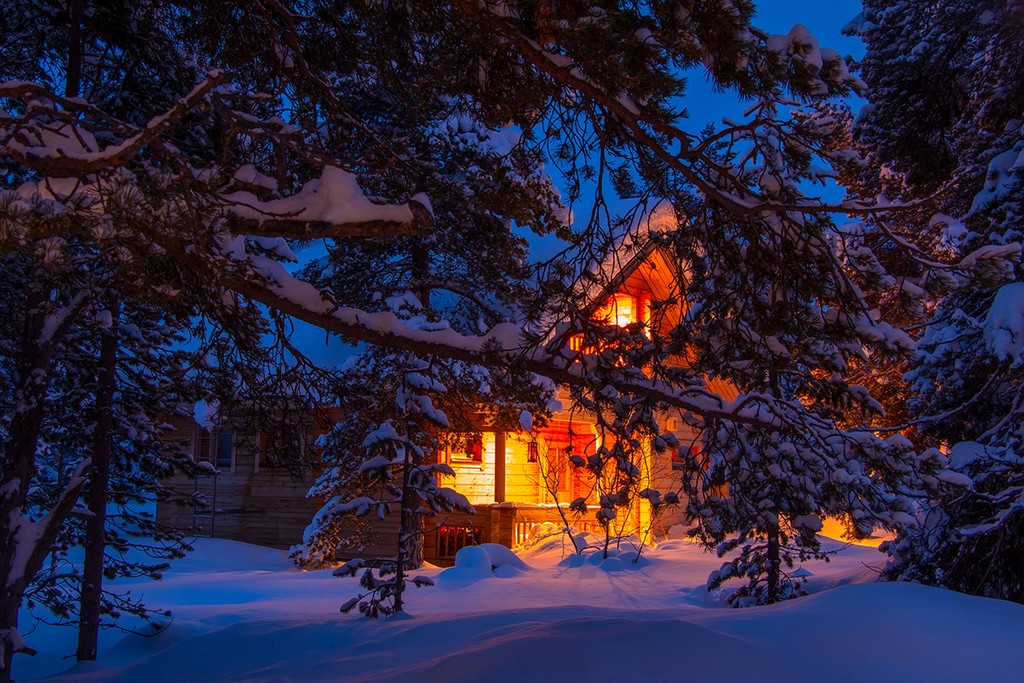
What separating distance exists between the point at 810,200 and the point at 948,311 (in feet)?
19.9

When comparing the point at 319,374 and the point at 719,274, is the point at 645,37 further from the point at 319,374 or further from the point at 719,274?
the point at 319,374

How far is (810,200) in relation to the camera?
16.1 feet

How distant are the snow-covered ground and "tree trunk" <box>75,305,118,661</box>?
2.12ft

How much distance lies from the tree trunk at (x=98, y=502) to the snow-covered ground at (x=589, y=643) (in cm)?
65

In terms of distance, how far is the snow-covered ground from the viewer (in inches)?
171

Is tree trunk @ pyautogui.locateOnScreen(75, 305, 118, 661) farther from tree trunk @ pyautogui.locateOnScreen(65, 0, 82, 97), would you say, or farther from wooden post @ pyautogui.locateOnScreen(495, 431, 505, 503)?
wooden post @ pyautogui.locateOnScreen(495, 431, 505, 503)

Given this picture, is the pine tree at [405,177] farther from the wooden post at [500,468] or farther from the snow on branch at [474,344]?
the wooden post at [500,468]

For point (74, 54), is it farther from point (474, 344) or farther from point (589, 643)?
point (589, 643)

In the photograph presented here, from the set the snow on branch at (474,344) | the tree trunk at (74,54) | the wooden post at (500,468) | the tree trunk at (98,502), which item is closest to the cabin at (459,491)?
the wooden post at (500,468)

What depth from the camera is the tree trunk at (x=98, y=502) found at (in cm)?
870

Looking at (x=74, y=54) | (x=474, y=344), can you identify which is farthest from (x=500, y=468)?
(x=474, y=344)

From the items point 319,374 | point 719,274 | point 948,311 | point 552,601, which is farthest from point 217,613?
point 948,311

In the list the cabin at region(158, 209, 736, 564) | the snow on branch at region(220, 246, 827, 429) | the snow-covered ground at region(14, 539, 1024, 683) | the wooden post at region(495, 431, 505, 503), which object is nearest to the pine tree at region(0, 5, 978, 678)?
the snow on branch at region(220, 246, 827, 429)

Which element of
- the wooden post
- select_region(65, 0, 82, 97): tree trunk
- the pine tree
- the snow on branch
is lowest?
the wooden post
